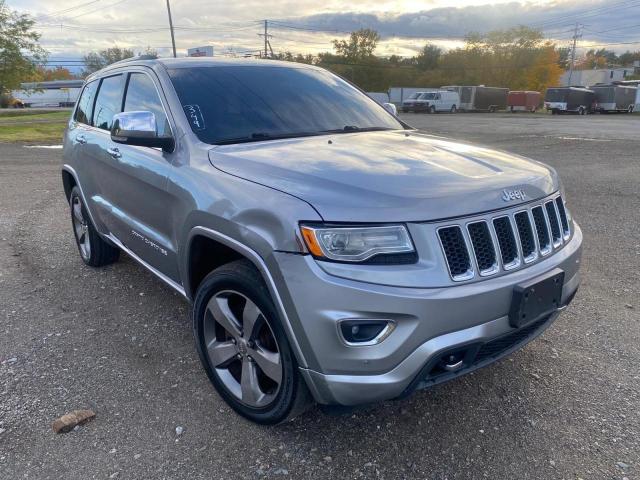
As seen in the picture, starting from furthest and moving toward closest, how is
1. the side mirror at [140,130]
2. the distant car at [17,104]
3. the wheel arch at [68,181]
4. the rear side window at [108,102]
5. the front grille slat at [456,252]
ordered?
1. the distant car at [17,104]
2. the wheel arch at [68,181]
3. the rear side window at [108,102]
4. the side mirror at [140,130]
5. the front grille slat at [456,252]

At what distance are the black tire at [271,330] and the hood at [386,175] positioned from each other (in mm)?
450

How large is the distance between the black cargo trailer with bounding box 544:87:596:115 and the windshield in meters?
47.8

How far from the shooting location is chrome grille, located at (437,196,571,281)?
218cm

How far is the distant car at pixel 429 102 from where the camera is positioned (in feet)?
157

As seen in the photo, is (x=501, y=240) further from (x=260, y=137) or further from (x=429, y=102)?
(x=429, y=102)

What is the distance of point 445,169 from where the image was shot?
2.49 meters

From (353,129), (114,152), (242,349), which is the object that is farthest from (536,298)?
(114,152)

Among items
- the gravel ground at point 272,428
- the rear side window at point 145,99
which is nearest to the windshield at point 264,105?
the rear side window at point 145,99

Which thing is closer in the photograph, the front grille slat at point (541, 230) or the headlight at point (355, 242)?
the headlight at point (355, 242)

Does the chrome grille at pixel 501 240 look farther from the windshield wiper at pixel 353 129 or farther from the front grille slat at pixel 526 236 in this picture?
the windshield wiper at pixel 353 129

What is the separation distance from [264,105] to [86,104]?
2.44 m

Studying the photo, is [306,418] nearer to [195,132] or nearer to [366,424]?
[366,424]

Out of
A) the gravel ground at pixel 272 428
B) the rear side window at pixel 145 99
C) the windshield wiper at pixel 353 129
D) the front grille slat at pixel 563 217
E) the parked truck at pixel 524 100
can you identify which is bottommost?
the parked truck at pixel 524 100

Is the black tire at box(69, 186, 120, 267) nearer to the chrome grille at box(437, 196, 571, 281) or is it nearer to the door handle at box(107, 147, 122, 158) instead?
the door handle at box(107, 147, 122, 158)
